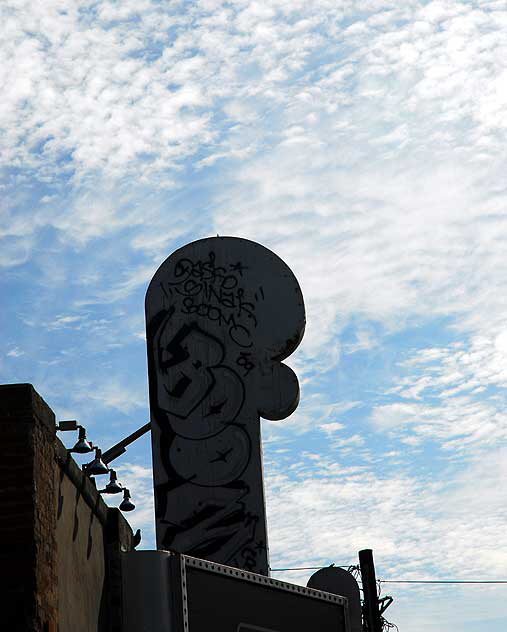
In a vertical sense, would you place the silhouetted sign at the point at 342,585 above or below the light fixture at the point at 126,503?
below

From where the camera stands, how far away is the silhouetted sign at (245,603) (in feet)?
22.6

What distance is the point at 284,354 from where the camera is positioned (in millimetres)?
10586

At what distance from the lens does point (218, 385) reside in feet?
34.3

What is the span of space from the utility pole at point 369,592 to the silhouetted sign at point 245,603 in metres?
12.2

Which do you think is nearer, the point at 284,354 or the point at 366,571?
Answer: the point at 284,354

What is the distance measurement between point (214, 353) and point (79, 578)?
14.6 feet

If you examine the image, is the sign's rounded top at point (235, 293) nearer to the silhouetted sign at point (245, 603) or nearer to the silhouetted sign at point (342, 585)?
the silhouetted sign at point (342, 585)

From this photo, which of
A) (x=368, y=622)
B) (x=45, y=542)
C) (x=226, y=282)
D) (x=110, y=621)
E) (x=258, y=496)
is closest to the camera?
(x=45, y=542)

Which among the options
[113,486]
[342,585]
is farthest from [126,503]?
[342,585]

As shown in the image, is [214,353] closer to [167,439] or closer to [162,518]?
[167,439]

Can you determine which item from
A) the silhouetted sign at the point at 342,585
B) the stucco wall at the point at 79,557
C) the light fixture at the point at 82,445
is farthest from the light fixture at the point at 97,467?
the stucco wall at the point at 79,557

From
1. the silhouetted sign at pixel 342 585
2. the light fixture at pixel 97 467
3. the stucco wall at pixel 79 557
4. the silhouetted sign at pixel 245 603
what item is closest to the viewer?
the stucco wall at pixel 79 557

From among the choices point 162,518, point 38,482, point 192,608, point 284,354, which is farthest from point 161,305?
point 38,482

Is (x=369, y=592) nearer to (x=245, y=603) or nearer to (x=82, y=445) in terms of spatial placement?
(x=82, y=445)
